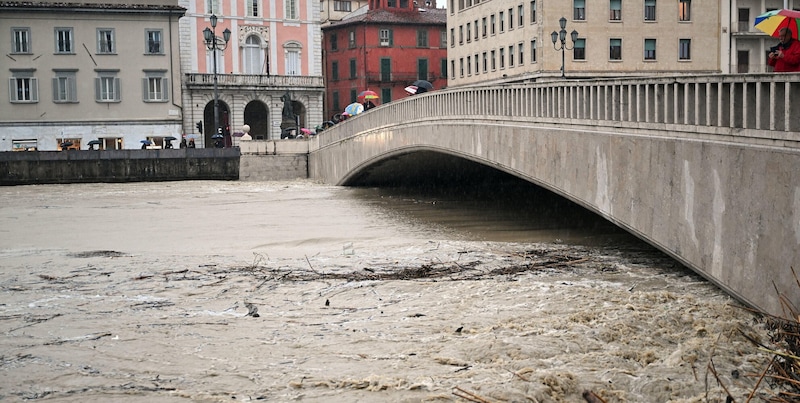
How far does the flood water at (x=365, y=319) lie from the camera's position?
9281mm

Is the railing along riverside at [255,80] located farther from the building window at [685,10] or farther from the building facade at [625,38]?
the building window at [685,10]

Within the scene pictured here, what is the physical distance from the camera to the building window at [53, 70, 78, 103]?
5553 centimetres

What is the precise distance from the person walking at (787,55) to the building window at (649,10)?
41.5 m

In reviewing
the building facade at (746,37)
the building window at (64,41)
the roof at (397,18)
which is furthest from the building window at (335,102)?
the building facade at (746,37)

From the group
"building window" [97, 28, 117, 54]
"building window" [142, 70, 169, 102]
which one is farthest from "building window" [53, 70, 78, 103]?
"building window" [142, 70, 169, 102]

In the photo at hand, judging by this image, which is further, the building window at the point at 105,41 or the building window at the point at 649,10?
the building window at the point at 105,41

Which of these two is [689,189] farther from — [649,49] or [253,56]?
[253,56]

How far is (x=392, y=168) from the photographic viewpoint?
3369cm

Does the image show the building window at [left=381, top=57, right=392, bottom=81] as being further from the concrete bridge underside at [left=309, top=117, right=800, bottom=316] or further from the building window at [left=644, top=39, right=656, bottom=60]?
the concrete bridge underside at [left=309, top=117, right=800, bottom=316]

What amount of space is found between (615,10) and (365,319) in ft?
142

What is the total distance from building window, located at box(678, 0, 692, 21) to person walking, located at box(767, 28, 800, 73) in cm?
4178

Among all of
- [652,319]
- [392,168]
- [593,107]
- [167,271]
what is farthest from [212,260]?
[392,168]

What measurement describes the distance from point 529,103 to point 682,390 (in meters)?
11.3

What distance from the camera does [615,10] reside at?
52.7 m
